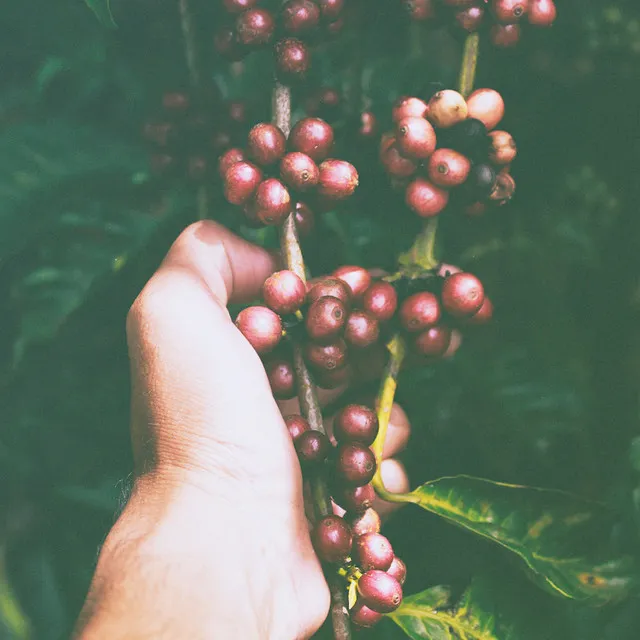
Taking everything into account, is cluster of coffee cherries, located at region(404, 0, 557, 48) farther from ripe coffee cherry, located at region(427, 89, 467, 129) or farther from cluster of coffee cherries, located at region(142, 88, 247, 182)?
cluster of coffee cherries, located at region(142, 88, 247, 182)

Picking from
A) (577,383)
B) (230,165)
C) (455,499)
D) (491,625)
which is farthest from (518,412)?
(230,165)

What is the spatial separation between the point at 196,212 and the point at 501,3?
23.7 inches

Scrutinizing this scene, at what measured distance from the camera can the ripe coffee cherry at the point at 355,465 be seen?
0.96 meters

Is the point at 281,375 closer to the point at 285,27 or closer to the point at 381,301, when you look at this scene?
the point at 381,301

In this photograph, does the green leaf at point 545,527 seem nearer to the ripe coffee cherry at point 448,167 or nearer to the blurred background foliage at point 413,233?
the blurred background foliage at point 413,233

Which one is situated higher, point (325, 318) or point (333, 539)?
point (325, 318)

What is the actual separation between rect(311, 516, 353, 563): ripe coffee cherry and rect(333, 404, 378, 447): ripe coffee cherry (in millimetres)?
119

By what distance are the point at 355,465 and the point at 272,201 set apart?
0.40m

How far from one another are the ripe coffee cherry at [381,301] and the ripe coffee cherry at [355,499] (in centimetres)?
26

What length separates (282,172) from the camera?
3.32ft

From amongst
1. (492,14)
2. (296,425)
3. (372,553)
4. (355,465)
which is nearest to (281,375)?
(296,425)

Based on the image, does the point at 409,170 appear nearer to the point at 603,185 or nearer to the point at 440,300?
the point at 440,300

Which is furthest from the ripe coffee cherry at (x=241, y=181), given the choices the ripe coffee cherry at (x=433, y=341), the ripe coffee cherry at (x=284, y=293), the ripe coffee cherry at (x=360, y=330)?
the ripe coffee cherry at (x=433, y=341)

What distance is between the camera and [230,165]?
1.04m
